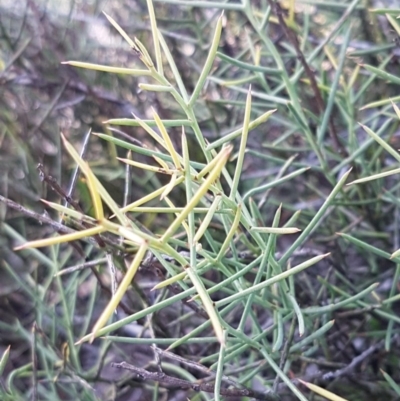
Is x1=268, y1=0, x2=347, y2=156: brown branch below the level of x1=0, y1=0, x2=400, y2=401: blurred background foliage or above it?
above

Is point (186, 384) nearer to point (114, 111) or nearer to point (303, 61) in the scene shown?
point (303, 61)

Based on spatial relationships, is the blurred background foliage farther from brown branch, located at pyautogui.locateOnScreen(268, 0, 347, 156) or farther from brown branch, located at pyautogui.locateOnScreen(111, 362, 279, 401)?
brown branch, located at pyautogui.locateOnScreen(111, 362, 279, 401)

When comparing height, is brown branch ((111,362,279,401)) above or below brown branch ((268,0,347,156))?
below

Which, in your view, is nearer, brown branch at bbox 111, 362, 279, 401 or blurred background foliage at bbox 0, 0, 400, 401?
brown branch at bbox 111, 362, 279, 401

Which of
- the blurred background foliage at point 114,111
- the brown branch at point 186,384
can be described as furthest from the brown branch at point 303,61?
the brown branch at point 186,384

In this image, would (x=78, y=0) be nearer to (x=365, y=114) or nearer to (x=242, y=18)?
(x=242, y=18)

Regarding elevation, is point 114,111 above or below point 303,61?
below

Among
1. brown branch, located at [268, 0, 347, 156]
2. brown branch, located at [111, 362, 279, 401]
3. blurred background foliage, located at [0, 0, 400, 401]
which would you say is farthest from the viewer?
blurred background foliage, located at [0, 0, 400, 401]

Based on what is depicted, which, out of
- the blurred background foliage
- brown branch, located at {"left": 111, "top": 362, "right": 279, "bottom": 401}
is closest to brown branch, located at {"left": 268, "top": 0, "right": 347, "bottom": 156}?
A: the blurred background foliage

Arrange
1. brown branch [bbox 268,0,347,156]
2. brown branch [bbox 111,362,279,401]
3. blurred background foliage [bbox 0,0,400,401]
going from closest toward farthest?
1. brown branch [bbox 111,362,279,401]
2. brown branch [bbox 268,0,347,156]
3. blurred background foliage [bbox 0,0,400,401]

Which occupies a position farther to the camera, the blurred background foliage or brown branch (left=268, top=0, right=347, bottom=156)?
the blurred background foliage

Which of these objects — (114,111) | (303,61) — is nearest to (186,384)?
(303,61)

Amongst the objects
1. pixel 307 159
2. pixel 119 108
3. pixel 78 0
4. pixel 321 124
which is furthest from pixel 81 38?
pixel 321 124
